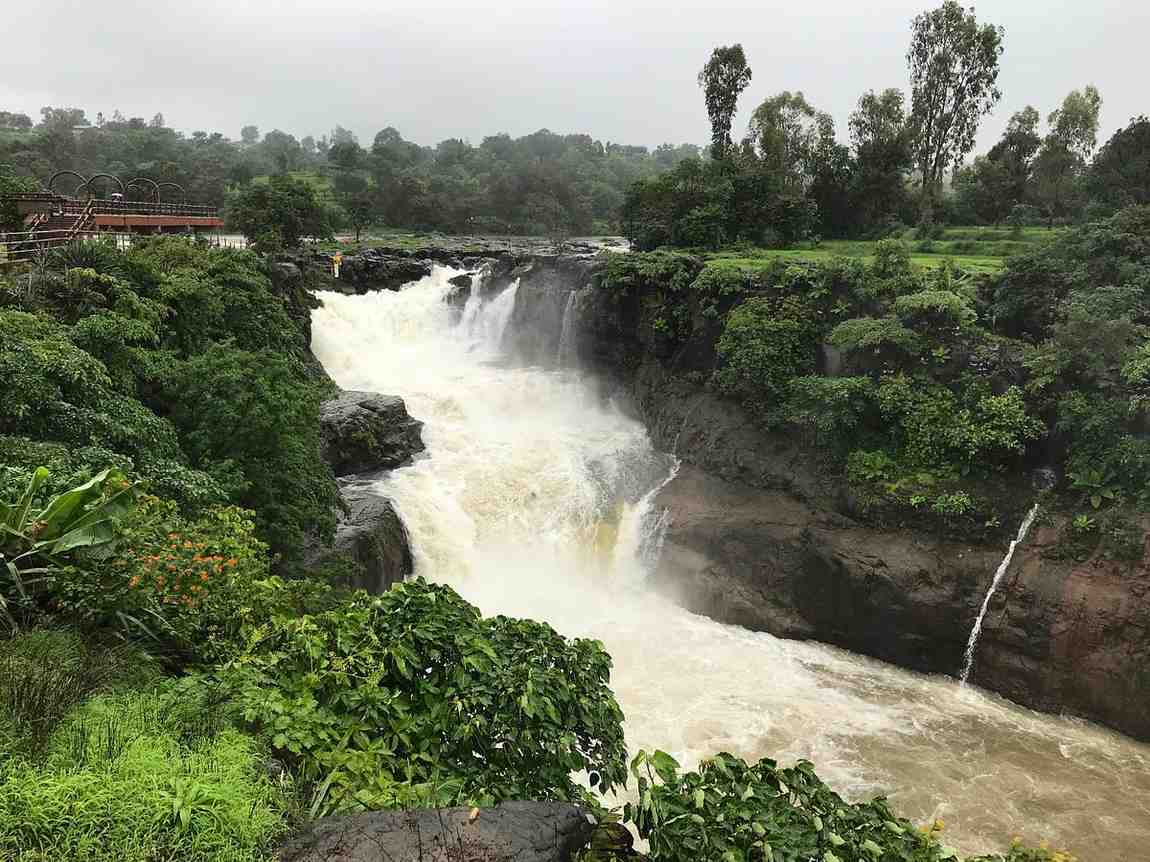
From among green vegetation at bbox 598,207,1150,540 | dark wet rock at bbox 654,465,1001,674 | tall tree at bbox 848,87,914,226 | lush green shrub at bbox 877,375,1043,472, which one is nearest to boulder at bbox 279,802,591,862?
dark wet rock at bbox 654,465,1001,674

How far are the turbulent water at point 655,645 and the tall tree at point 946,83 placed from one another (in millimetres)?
18358

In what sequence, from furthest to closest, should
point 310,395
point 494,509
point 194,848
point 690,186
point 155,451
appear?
point 690,186
point 494,509
point 310,395
point 155,451
point 194,848

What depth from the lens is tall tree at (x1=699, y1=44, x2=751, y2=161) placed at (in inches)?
1350

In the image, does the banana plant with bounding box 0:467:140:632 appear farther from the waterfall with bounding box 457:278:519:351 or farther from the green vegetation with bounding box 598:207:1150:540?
the waterfall with bounding box 457:278:519:351

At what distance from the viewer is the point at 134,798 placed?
11.9ft

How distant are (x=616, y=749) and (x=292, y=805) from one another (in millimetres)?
2147

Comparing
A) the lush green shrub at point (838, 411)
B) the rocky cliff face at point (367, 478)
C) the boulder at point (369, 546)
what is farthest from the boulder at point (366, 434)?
the lush green shrub at point (838, 411)

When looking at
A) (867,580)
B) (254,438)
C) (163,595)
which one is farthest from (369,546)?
(867,580)

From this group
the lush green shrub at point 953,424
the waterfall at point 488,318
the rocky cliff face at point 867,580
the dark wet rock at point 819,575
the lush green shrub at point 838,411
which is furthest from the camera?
the waterfall at point 488,318

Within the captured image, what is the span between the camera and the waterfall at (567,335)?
23703 mm

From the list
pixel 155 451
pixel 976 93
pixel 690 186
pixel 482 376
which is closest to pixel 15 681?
pixel 155 451

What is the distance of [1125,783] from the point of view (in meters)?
10.6

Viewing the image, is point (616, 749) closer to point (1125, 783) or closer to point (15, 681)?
point (15, 681)

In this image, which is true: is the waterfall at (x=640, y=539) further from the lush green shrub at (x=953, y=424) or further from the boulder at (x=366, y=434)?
the boulder at (x=366, y=434)
